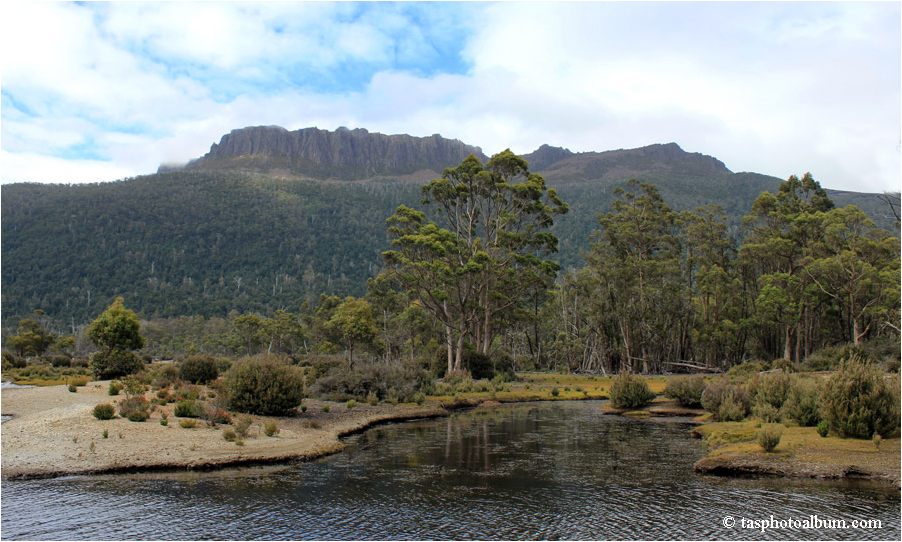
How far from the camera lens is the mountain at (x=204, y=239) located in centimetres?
12362

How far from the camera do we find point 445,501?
12.3 metres

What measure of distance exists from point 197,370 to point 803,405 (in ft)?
94.9

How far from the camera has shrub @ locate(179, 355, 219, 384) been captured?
32438mm

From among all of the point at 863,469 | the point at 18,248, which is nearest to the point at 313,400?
the point at 863,469

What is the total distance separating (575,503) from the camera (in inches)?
478

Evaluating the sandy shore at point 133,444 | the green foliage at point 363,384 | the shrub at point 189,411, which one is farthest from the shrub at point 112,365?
the shrub at point 189,411

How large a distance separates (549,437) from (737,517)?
1072 cm

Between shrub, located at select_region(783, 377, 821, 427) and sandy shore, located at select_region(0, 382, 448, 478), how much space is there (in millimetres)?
15395

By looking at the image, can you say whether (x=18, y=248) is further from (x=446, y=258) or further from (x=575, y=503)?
(x=575, y=503)

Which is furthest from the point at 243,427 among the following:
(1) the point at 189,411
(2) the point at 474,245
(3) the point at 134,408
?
(2) the point at 474,245

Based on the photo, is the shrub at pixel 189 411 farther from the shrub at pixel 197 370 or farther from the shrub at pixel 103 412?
the shrub at pixel 197 370

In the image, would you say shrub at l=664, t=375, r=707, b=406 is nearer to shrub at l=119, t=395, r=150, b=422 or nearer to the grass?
the grass

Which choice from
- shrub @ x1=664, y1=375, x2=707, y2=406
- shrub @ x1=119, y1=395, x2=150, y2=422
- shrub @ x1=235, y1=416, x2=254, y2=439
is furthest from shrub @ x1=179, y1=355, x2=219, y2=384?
shrub @ x1=664, y1=375, x2=707, y2=406

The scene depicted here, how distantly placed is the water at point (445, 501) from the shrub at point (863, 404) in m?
3.82
